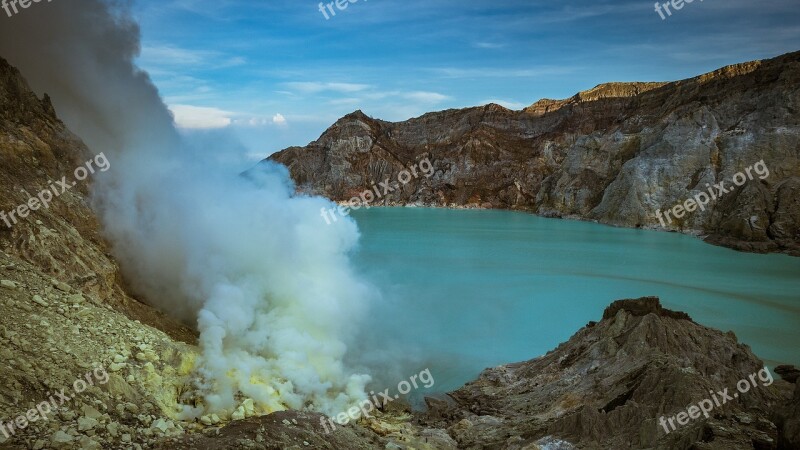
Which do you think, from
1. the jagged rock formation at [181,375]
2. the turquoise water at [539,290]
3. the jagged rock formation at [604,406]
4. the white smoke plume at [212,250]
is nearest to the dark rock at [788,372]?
the jagged rock formation at [181,375]

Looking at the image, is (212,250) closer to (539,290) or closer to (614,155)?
(539,290)

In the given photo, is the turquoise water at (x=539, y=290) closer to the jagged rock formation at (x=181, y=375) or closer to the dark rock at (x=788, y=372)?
the dark rock at (x=788, y=372)

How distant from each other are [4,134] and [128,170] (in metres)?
2.41

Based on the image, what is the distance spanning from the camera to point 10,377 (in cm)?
574

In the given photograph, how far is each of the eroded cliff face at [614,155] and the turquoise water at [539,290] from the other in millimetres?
7228

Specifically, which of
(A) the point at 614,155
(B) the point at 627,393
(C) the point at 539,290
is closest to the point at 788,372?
(B) the point at 627,393

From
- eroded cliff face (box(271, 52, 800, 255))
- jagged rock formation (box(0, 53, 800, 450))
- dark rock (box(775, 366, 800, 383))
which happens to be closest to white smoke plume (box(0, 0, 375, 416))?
jagged rock formation (box(0, 53, 800, 450))

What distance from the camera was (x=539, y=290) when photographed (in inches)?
954

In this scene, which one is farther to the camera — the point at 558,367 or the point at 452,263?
the point at 452,263

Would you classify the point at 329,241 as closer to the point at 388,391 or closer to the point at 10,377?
the point at 388,391

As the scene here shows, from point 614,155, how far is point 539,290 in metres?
50.4

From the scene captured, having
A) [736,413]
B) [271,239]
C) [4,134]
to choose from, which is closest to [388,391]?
[271,239]

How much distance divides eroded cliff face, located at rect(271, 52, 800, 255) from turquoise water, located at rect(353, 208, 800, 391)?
723 cm

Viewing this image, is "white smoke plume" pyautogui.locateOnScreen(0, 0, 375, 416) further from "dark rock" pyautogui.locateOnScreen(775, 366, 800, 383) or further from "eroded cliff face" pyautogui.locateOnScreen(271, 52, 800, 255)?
"eroded cliff face" pyautogui.locateOnScreen(271, 52, 800, 255)
